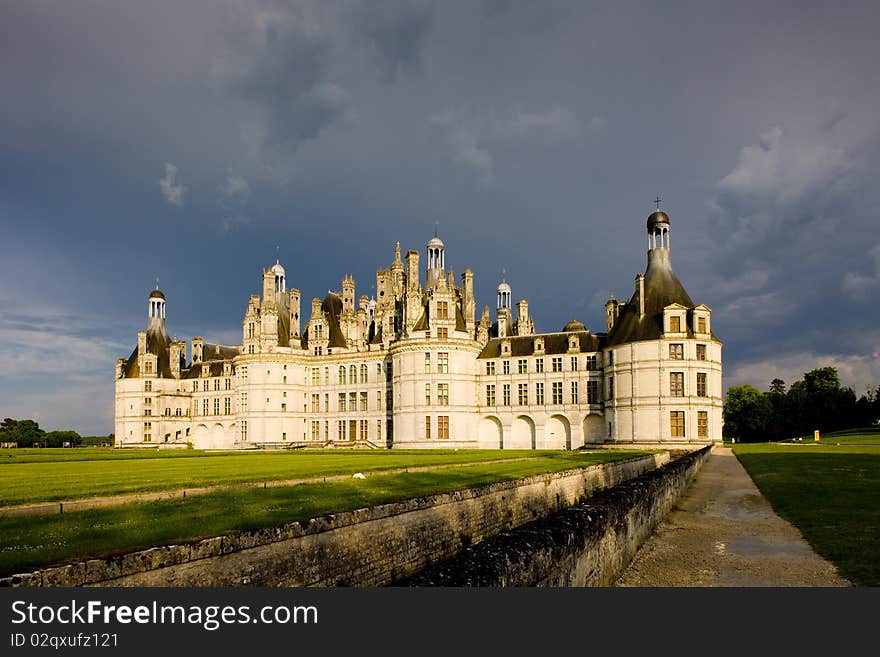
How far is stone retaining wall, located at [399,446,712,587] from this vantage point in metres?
7.73

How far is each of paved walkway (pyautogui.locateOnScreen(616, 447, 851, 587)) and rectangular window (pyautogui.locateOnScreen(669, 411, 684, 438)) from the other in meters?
34.2

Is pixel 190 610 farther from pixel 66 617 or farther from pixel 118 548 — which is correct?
pixel 118 548

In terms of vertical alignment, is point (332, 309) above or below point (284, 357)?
above

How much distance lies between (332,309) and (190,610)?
7594cm

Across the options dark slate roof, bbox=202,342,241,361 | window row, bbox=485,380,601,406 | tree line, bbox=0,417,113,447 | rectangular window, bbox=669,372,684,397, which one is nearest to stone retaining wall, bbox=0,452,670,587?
rectangular window, bbox=669,372,684,397

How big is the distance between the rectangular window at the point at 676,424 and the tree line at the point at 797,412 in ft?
155

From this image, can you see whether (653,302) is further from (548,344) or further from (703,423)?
(548,344)

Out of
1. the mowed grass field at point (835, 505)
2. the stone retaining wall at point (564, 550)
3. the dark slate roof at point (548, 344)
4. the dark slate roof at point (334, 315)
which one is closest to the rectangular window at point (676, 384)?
the dark slate roof at point (548, 344)

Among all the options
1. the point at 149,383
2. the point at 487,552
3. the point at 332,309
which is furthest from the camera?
the point at 149,383

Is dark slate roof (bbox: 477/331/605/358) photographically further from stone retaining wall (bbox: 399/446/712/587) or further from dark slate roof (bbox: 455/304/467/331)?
stone retaining wall (bbox: 399/446/712/587)

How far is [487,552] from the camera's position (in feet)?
27.2

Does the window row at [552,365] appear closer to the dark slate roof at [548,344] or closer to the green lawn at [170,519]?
the dark slate roof at [548,344]

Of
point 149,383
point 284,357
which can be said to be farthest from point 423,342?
point 149,383

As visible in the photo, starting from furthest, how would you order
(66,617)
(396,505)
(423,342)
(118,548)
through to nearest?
(423,342) → (396,505) → (118,548) → (66,617)
